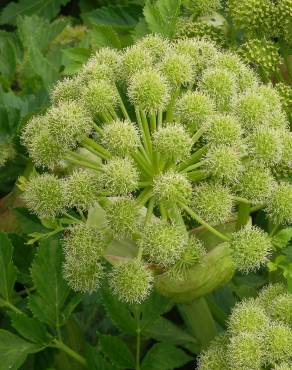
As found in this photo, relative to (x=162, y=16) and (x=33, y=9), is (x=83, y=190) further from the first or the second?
(x=33, y=9)

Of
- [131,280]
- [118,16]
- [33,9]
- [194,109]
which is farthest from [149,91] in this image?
[33,9]

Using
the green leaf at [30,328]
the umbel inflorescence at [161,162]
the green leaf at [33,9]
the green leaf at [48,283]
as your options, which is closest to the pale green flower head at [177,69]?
the umbel inflorescence at [161,162]

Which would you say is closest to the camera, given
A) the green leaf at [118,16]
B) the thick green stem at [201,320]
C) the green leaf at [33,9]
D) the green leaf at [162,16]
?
the thick green stem at [201,320]

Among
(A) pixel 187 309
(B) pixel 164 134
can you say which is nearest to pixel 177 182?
(B) pixel 164 134

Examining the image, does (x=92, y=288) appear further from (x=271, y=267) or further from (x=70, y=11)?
(x=70, y=11)

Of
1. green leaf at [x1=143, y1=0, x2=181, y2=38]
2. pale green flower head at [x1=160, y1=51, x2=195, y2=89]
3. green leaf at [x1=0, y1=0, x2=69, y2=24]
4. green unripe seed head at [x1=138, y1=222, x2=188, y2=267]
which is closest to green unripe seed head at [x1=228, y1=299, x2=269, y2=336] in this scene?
green unripe seed head at [x1=138, y1=222, x2=188, y2=267]

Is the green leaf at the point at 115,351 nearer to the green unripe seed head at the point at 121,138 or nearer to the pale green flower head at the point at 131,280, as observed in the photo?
the pale green flower head at the point at 131,280
